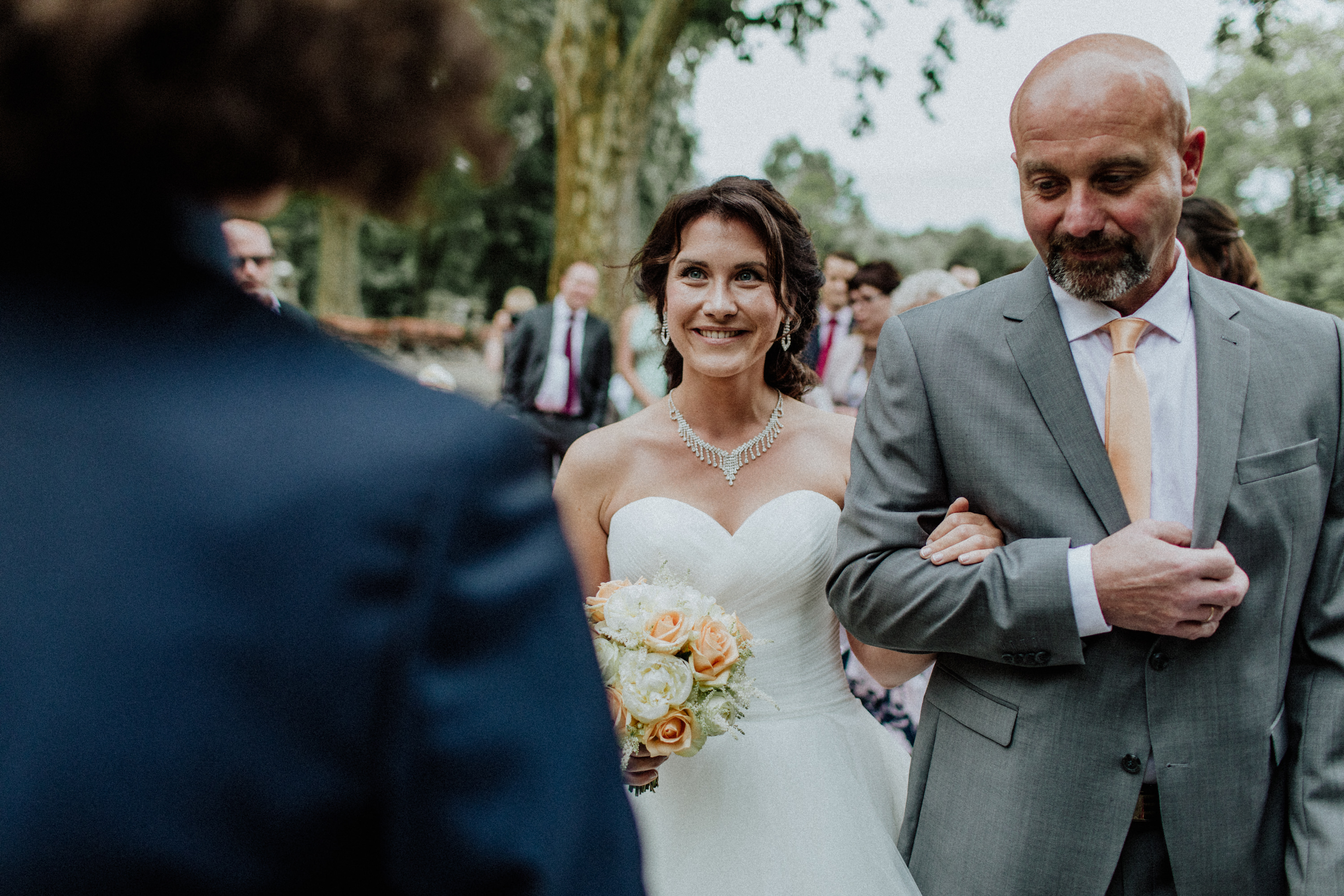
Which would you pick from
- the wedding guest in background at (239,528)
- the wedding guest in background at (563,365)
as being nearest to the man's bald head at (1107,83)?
the wedding guest in background at (239,528)

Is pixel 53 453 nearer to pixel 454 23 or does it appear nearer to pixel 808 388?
pixel 454 23

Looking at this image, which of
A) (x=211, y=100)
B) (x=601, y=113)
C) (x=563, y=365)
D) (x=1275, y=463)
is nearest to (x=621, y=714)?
(x=1275, y=463)

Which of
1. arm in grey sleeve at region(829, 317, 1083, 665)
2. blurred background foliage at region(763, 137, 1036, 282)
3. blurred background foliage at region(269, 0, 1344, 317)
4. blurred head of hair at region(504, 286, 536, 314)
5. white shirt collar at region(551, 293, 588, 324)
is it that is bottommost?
arm in grey sleeve at region(829, 317, 1083, 665)

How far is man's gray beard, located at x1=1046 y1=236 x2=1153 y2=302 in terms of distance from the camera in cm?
211

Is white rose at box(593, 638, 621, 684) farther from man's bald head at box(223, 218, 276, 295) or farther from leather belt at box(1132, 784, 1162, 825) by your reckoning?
man's bald head at box(223, 218, 276, 295)

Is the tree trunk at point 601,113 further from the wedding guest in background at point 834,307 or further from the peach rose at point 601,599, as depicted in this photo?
the peach rose at point 601,599

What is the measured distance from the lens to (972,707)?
2191mm

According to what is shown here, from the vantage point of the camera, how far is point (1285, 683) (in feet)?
6.94

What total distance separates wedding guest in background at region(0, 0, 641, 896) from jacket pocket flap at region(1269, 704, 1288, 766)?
68.9 inches

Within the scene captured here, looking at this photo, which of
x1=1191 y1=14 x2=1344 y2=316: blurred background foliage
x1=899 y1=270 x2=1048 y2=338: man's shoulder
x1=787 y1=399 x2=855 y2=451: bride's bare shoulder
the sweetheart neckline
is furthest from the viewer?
x1=1191 y1=14 x2=1344 y2=316: blurred background foliage

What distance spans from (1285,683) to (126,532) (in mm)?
2185

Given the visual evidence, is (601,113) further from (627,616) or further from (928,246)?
(928,246)

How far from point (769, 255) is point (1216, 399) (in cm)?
145

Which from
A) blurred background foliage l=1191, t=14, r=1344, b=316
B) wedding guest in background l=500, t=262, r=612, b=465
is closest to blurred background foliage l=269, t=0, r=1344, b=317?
blurred background foliage l=1191, t=14, r=1344, b=316
